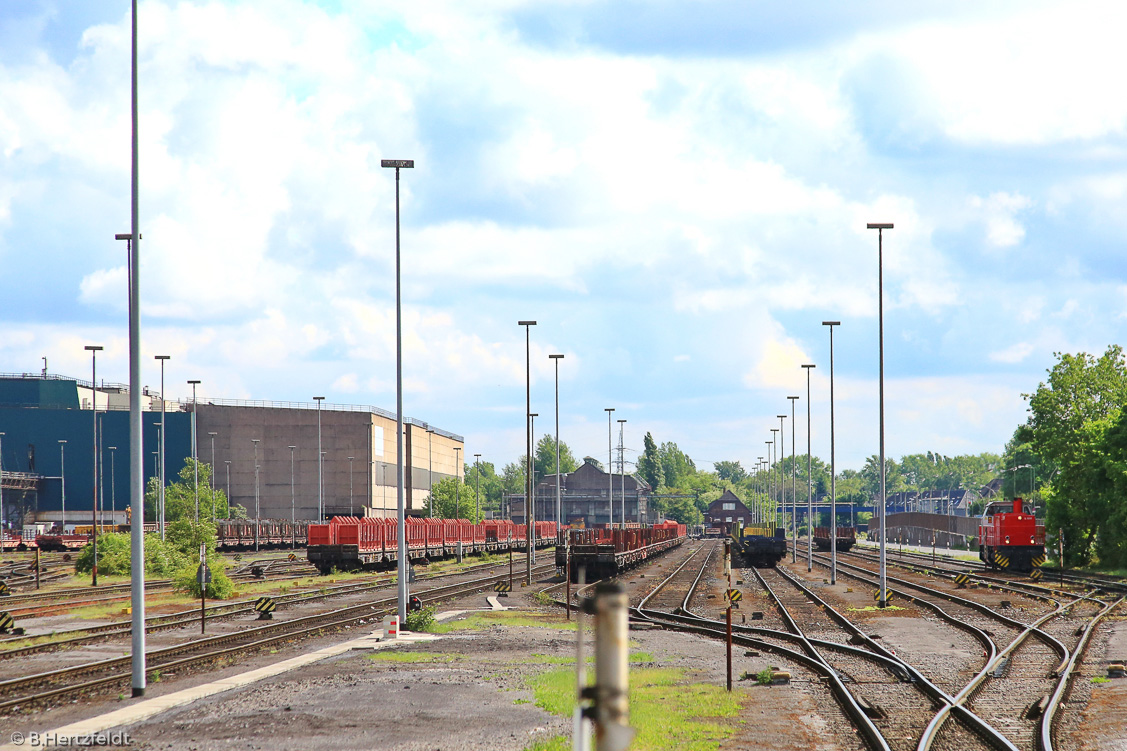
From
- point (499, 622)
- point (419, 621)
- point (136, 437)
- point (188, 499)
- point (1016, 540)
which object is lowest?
point (1016, 540)

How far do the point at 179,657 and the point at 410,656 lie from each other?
4874 millimetres

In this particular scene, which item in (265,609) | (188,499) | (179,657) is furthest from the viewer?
(188,499)

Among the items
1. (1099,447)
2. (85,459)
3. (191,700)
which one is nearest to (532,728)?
(191,700)

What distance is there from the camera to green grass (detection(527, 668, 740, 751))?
15406 mm

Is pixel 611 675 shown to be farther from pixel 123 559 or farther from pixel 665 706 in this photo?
pixel 123 559

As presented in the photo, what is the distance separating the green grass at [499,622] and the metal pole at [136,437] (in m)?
12.3

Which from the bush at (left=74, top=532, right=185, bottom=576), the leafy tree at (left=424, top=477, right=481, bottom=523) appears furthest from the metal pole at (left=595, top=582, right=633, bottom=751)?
the leafy tree at (left=424, top=477, right=481, bottom=523)

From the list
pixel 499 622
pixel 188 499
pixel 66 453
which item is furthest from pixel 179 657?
pixel 66 453

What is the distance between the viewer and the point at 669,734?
15.8 m

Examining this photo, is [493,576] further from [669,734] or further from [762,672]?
[669,734]

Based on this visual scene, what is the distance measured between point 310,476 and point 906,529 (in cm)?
7682

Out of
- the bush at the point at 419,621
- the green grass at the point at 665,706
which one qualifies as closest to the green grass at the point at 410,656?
the green grass at the point at 665,706

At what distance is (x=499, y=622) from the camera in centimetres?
3353

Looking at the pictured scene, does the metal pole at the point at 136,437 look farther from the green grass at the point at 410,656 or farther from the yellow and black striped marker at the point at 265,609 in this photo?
the yellow and black striped marker at the point at 265,609
